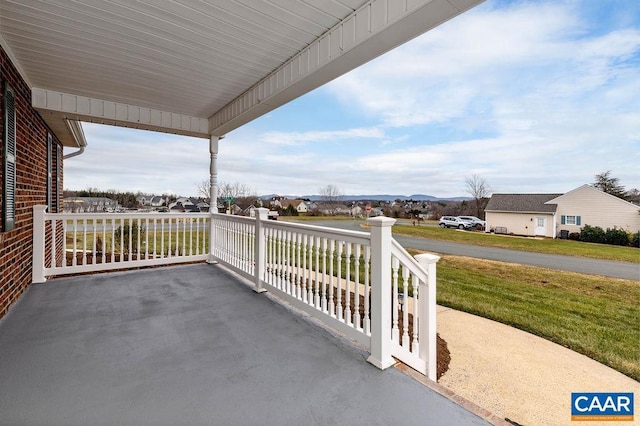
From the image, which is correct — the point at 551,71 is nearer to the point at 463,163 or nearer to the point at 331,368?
the point at 463,163

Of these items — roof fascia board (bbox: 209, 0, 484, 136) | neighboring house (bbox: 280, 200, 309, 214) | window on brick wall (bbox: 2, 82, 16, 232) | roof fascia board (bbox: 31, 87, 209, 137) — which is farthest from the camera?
neighboring house (bbox: 280, 200, 309, 214)

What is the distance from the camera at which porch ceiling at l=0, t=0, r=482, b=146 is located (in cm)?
209

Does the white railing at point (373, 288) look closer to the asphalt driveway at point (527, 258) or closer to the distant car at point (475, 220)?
the asphalt driveway at point (527, 258)

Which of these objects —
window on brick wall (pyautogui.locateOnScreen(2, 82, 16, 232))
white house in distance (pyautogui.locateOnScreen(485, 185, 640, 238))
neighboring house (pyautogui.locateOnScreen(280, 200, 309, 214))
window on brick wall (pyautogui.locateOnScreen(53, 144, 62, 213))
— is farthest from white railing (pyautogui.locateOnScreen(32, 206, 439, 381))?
white house in distance (pyautogui.locateOnScreen(485, 185, 640, 238))

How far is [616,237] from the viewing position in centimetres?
525

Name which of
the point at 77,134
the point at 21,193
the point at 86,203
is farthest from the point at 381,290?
the point at 86,203

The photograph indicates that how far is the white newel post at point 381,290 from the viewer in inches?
74.2

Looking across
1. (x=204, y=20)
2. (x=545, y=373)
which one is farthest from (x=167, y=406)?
(x=545, y=373)

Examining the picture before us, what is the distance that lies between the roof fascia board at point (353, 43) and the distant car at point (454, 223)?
A: 5.48 m

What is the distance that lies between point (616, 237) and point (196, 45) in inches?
298

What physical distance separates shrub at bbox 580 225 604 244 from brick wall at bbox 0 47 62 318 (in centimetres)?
911

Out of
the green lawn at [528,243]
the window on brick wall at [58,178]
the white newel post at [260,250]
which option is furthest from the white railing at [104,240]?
the green lawn at [528,243]

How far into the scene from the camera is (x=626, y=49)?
405cm

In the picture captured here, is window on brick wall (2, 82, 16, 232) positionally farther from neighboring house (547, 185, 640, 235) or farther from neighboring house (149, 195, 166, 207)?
neighboring house (547, 185, 640, 235)
